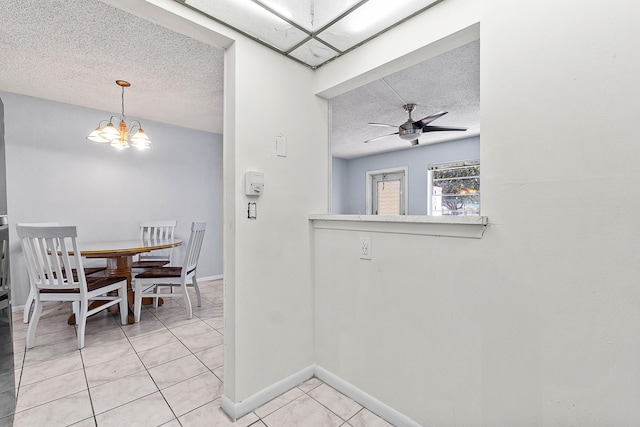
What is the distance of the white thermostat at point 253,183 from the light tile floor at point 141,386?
3.88ft

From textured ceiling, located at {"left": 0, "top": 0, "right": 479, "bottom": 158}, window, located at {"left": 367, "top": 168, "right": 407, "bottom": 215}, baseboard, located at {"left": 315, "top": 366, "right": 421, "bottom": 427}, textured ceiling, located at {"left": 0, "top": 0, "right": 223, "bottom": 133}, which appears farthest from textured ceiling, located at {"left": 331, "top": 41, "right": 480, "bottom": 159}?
baseboard, located at {"left": 315, "top": 366, "right": 421, "bottom": 427}

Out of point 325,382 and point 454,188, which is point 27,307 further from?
point 454,188

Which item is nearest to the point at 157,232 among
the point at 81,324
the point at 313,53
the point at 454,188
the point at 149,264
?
the point at 149,264

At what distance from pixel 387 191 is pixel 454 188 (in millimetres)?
1449

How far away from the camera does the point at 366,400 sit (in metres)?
1.56

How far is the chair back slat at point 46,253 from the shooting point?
2.11 m

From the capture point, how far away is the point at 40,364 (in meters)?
1.96

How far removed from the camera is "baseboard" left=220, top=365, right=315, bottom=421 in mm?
1483

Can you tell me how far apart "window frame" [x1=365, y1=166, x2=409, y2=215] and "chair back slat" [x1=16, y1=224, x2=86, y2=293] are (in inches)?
203

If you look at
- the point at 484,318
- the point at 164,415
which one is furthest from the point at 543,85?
the point at 164,415

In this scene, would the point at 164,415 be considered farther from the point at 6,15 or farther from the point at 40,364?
the point at 6,15

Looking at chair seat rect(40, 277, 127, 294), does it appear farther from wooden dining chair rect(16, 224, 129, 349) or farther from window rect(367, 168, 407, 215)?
window rect(367, 168, 407, 215)

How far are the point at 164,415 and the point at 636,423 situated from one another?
6.34ft

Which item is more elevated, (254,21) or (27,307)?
(254,21)
